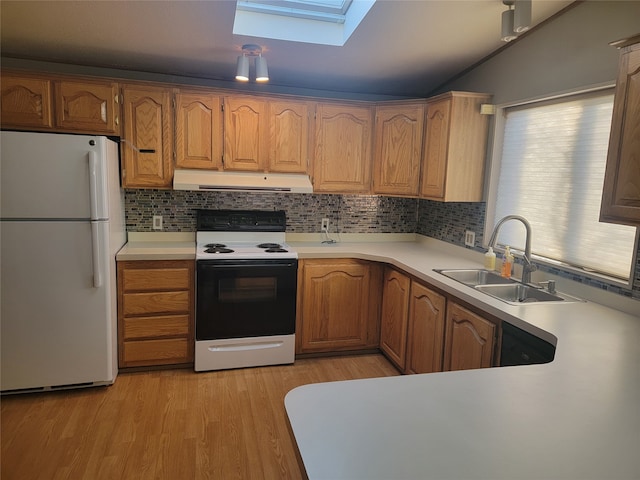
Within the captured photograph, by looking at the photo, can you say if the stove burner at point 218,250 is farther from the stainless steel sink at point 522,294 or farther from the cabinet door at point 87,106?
the stainless steel sink at point 522,294

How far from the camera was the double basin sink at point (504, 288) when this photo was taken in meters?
2.34

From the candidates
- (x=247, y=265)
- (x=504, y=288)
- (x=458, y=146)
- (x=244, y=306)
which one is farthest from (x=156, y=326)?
(x=458, y=146)

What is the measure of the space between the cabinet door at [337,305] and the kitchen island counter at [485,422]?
184 cm

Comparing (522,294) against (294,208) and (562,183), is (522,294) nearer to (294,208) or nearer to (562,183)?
(562,183)

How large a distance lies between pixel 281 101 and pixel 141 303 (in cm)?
179

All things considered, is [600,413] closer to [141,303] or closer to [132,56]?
[141,303]

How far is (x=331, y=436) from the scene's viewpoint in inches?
39.9

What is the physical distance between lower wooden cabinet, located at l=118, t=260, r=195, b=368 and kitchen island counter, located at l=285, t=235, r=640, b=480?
2.03 m

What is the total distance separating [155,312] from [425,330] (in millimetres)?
1843

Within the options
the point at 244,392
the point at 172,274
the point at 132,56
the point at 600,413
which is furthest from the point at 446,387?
the point at 132,56

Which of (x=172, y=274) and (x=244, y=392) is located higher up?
(x=172, y=274)

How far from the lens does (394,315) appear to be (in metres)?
3.23

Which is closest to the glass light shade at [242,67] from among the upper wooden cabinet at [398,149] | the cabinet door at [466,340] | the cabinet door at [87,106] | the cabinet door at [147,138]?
the cabinet door at [147,138]

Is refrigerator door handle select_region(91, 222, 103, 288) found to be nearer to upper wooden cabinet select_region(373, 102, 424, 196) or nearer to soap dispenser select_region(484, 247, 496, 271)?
upper wooden cabinet select_region(373, 102, 424, 196)
